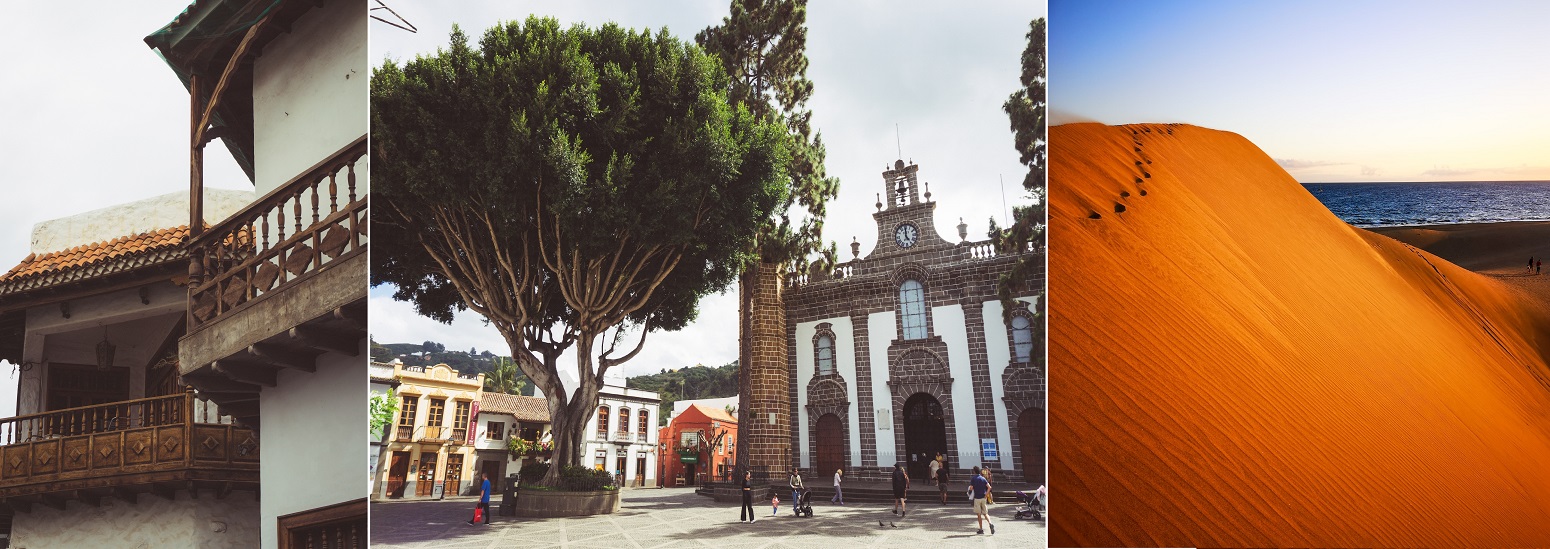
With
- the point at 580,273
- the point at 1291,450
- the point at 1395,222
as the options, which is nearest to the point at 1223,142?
the point at 1291,450

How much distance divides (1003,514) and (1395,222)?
14.2 m

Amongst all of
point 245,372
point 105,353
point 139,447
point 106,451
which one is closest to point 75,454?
point 106,451

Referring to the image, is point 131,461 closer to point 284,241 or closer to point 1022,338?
point 284,241

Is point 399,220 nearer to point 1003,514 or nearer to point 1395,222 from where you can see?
point 1003,514

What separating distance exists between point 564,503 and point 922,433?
1811mm

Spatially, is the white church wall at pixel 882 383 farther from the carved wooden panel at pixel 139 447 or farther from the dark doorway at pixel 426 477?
the carved wooden panel at pixel 139 447

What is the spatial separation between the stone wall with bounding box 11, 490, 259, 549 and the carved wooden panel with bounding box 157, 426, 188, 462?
1.06 ft

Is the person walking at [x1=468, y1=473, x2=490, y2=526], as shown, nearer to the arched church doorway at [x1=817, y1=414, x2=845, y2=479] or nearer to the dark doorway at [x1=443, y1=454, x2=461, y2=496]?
the dark doorway at [x1=443, y1=454, x2=461, y2=496]

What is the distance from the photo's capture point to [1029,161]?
10.8 ft

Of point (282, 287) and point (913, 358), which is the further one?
point (282, 287)

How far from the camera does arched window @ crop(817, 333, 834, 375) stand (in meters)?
3.46

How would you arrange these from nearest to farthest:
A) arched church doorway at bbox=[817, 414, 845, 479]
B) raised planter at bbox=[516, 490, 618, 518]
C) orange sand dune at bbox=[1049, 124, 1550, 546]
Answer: orange sand dune at bbox=[1049, 124, 1550, 546] < arched church doorway at bbox=[817, 414, 845, 479] < raised planter at bbox=[516, 490, 618, 518]

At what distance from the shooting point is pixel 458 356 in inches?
140

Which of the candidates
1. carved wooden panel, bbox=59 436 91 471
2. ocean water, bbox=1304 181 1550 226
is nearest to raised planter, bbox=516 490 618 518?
carved wooden panel, bbox=59 436 91 471
